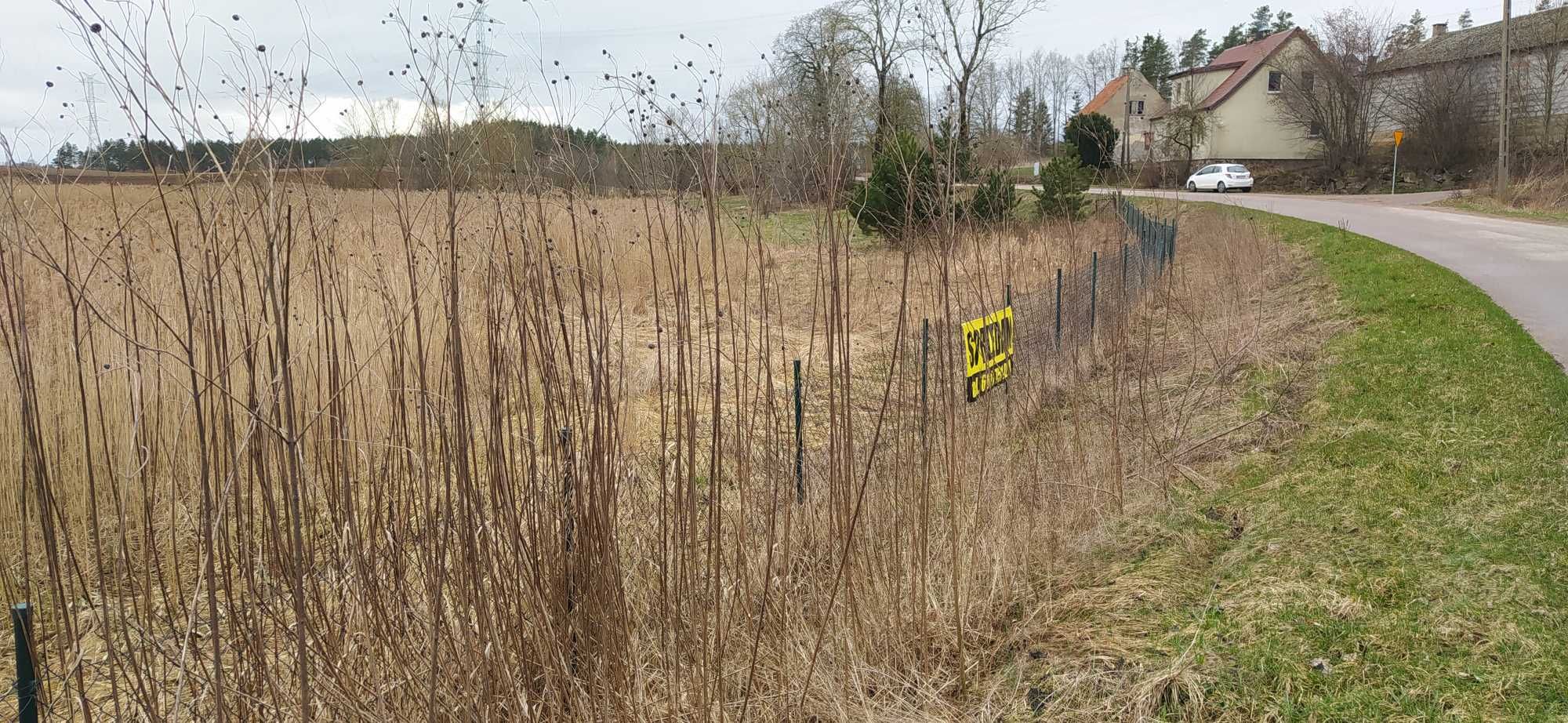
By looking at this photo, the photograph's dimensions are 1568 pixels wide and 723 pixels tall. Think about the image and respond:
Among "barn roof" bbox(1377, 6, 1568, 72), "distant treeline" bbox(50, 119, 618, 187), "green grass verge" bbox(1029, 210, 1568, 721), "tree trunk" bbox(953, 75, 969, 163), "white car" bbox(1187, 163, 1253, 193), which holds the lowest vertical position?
"green grass verge" bbox(1029, 210, 1568, 721)

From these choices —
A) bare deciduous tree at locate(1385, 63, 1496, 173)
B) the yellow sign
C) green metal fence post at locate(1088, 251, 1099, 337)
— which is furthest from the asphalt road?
bare deciduous tree at locate(1385, 63, 1496, 173)

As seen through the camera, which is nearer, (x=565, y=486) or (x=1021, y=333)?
(x=565, y=486)

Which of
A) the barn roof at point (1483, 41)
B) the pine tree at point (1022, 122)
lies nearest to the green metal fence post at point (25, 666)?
the pine tree at point (1022, 122)

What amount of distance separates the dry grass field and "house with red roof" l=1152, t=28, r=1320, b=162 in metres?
39.1

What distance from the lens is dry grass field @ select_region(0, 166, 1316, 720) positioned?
6.93ft

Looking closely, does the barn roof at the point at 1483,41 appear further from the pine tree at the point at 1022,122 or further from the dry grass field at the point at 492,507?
the dry grass field at the point at 492,507

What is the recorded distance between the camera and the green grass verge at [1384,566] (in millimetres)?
3217

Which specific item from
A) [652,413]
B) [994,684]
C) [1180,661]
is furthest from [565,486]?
[652,413]

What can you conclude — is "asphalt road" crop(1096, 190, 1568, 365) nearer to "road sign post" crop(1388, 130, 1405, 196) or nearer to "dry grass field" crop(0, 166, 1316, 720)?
"dry grass field" crop(0, 166, 1316, 720)

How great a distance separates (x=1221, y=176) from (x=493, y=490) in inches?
1379

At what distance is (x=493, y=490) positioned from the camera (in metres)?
2.32

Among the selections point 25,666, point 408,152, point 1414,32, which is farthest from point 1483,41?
point 25,666

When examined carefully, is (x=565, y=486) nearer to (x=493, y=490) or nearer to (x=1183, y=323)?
(x=493, y=490)

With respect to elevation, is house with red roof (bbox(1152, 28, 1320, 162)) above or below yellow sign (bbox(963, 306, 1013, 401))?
above
